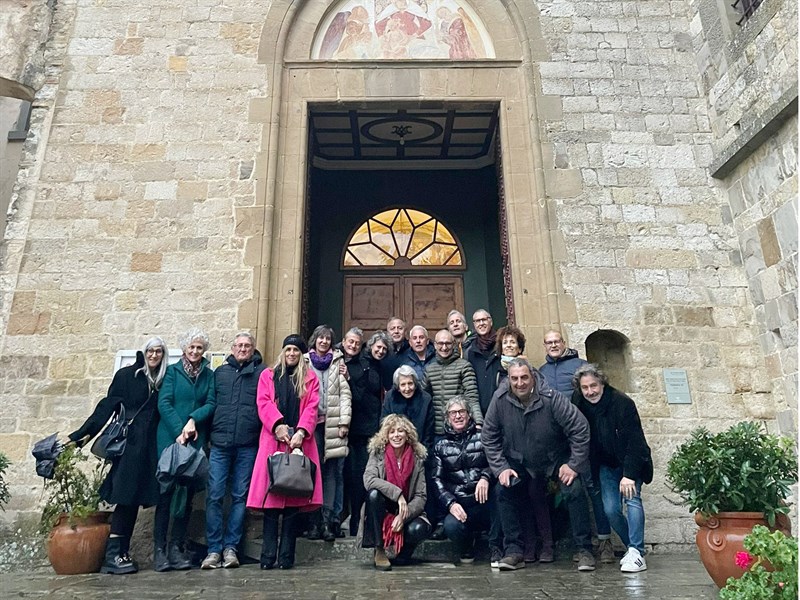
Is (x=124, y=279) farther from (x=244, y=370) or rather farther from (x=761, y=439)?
(x=761, y=439)

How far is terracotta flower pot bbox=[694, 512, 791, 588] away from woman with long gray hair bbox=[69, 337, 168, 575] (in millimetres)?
3570

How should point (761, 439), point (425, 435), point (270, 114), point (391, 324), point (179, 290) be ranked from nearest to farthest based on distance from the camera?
point (761, 439)
point (425, 435)
point (391, 324)
point (179, 290)
point (270, 114)

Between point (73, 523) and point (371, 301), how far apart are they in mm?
5875

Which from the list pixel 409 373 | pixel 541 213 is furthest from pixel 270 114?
pixel 409 373

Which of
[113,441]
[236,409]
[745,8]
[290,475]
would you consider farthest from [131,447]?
[745,8]

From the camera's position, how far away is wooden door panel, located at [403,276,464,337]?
31.2 ft

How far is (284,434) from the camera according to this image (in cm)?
426

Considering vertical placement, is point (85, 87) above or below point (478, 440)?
above

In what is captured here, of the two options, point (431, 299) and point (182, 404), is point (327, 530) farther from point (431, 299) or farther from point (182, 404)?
point (431, 299)

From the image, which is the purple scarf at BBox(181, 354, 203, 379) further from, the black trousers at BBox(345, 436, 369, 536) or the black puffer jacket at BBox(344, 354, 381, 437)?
the black trousers at BBox(345, 436, 369, 536)

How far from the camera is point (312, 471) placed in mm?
4293

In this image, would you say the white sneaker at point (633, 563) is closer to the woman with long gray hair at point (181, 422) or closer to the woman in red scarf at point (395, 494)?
the woman in red scarf at point (395, 494)

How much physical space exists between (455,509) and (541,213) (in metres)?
3.51

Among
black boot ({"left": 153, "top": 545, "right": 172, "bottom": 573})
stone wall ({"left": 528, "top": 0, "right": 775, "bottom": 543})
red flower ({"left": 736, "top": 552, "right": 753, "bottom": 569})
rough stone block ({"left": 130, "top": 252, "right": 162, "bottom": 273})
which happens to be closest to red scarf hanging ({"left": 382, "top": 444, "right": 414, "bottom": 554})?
black boot ({"left": 153, "top": 545, "right": 172, "bottom": 573})
